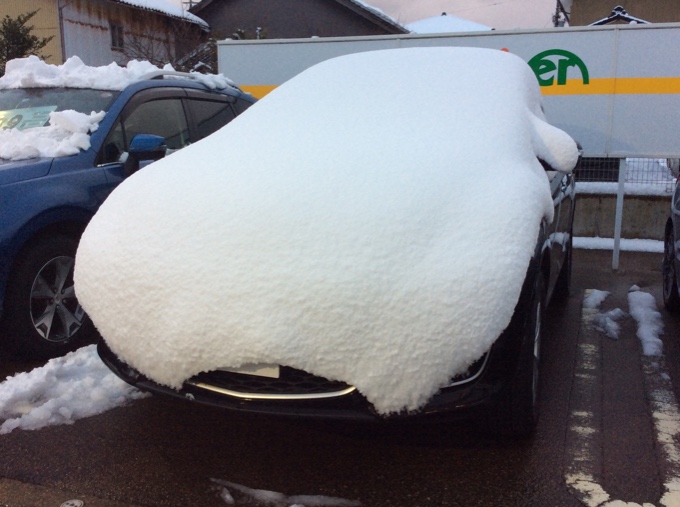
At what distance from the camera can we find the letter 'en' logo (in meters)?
6.47

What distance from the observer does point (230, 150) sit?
3193 mm

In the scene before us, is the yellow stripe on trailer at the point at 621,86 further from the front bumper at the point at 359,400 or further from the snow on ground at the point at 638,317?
the front bumper at the point at 359,400

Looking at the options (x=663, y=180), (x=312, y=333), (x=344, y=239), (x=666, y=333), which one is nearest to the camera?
(x=312, y=333)

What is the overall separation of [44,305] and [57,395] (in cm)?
71

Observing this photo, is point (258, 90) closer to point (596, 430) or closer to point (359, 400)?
point (596, 430)

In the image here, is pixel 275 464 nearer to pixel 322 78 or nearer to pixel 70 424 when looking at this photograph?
pixel 70 424

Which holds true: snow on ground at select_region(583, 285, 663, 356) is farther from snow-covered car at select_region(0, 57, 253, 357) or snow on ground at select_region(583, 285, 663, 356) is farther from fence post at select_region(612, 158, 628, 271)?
snow-covered car at select_region(0, 57, 253, 357)

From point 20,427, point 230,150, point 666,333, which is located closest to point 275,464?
point 20,427

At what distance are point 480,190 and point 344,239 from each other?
612mm

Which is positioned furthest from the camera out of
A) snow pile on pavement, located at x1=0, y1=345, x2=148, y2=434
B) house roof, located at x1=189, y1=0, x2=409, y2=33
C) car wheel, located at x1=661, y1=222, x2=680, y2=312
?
house roof, located at x1=189, y1=0, x2=409, y2=33

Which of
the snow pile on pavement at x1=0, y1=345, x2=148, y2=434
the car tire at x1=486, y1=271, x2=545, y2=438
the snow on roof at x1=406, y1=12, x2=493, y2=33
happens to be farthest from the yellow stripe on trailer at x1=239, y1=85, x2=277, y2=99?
the snow on roof at x1=406, y1=12, x2=493, y2=33

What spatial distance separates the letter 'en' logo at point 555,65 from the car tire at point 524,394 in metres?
4.31

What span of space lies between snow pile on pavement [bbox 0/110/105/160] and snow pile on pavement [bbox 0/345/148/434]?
1260mm

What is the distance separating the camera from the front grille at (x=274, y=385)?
234 centimetres
